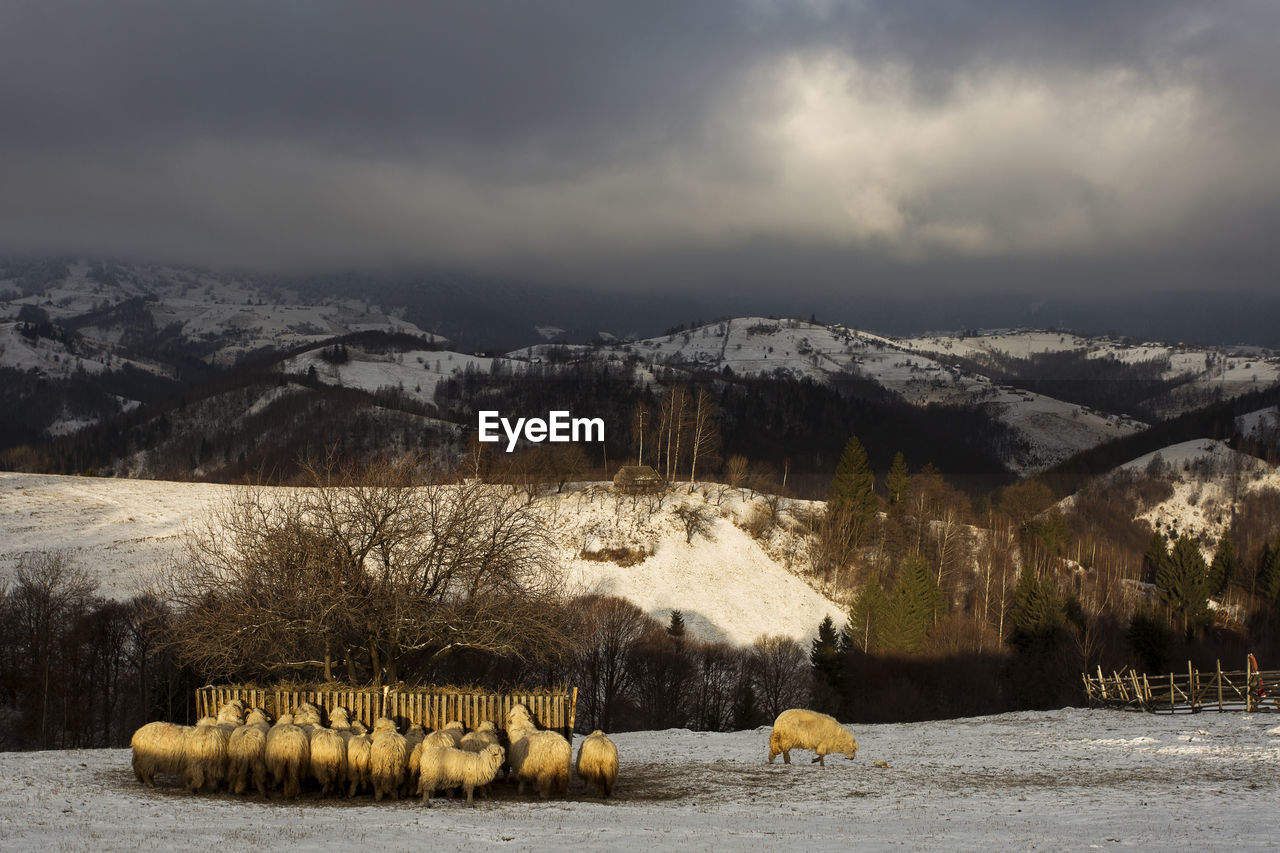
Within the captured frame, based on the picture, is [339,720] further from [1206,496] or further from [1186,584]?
[1206,496]

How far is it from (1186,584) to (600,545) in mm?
68985

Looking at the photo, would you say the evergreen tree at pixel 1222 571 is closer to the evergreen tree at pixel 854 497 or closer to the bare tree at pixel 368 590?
the evergreen tree at pixel 854 497

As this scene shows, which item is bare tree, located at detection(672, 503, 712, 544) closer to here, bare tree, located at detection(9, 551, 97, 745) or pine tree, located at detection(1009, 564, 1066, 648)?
pine tree, located at detection(1009, 564, 1066, 648)

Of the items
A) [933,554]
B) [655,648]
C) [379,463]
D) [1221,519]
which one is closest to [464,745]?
[379,463]

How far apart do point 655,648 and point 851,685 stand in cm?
1534

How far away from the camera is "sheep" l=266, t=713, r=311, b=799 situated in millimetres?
17969

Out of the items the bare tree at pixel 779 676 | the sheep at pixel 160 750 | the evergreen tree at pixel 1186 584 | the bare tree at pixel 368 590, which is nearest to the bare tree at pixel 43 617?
the bare tree at pixel 368 590

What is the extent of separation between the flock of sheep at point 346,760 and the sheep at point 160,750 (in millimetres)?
21

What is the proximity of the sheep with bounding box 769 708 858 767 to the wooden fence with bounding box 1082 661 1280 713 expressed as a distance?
45.7ft

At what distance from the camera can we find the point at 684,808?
17094 millimetres

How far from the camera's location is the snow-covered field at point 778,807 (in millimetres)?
13305

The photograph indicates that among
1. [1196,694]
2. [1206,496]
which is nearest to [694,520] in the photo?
[1196,694]

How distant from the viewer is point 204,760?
1806 cm

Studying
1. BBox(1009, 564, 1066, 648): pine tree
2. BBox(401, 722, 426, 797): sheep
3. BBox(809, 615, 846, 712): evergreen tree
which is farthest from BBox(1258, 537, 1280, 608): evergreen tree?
BBox(401, 722, 426, 797): sheep
